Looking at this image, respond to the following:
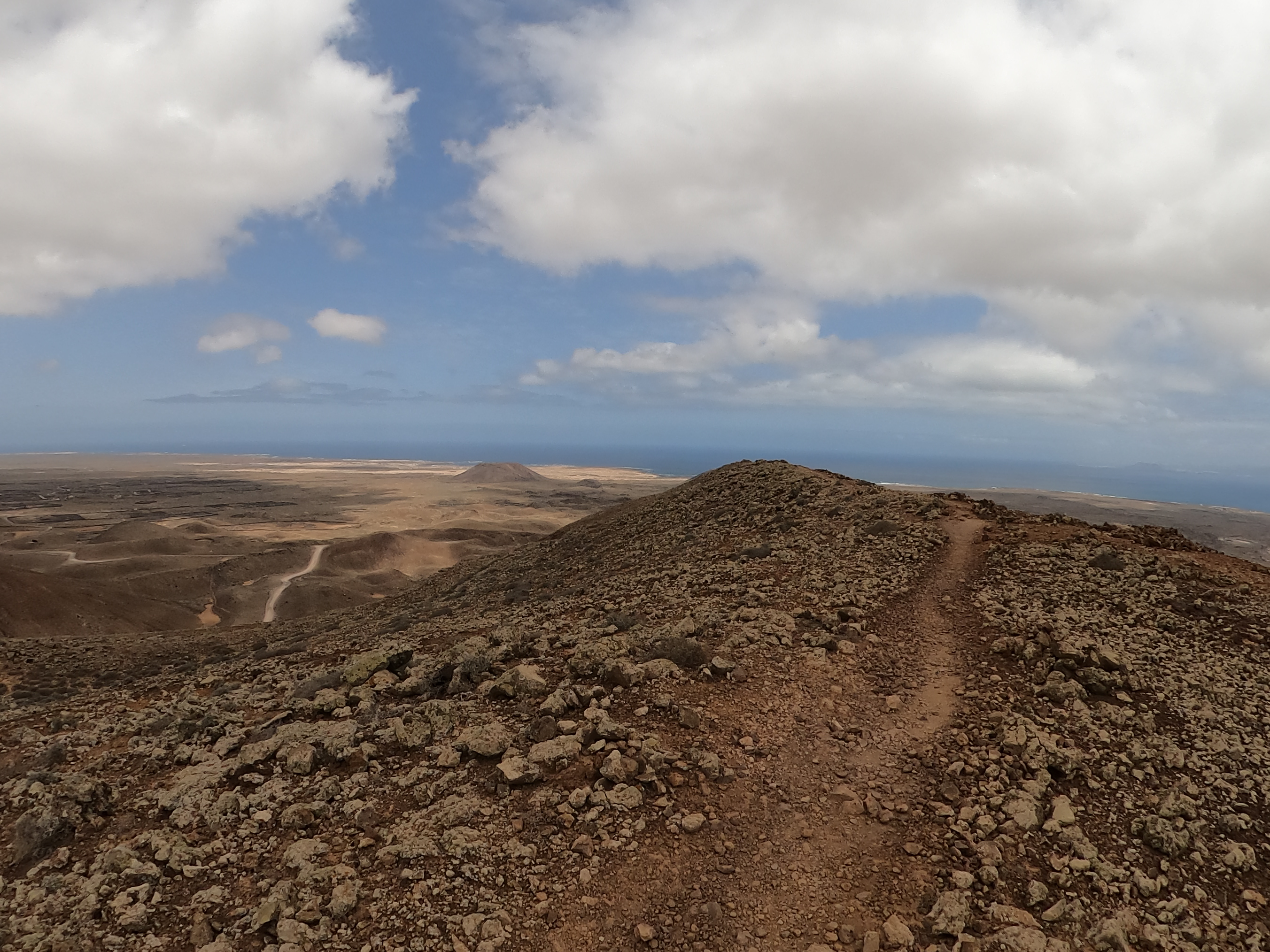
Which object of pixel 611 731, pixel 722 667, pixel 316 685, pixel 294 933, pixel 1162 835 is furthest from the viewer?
pixel 316 685

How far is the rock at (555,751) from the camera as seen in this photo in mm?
8172

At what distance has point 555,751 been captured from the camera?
8281mm

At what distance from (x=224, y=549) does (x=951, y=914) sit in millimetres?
84459

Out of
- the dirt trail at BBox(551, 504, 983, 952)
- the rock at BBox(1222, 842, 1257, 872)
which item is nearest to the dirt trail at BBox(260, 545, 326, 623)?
the dirt trail at BBox(551, 504, 983, 952)

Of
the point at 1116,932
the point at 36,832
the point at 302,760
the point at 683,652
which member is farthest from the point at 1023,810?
the point at 36,832

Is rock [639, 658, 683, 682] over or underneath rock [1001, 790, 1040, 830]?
over

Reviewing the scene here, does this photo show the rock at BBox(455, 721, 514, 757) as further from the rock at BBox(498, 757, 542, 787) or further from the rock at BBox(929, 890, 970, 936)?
the rock at BBox(929, 890, 970, 936)

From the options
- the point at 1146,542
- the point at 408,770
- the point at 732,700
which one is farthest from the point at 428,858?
the point at 1146,542

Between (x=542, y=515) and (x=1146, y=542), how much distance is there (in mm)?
107567

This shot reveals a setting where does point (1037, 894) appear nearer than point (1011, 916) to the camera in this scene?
No

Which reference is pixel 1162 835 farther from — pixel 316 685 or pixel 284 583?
pixel 284 583

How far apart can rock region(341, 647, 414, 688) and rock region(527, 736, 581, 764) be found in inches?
182

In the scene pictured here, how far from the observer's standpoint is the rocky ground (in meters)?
6.15

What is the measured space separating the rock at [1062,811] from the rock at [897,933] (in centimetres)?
258
